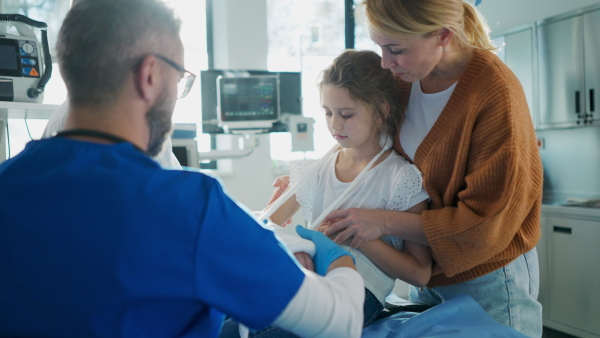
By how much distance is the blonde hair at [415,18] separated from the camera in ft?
4.33

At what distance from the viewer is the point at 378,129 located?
1.54 m

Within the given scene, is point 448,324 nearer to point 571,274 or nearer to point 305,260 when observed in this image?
point 305,260

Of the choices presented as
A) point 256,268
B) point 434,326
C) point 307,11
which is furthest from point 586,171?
point 256,268

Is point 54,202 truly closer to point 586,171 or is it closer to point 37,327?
point 37,327

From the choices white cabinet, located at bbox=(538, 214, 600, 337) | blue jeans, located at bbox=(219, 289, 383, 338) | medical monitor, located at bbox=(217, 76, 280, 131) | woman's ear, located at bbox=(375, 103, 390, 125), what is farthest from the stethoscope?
white cabinet, located at bbox=(538, 214, 600, 337)

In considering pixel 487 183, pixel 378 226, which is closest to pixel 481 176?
pixel 487 183

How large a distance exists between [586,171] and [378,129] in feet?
9.94

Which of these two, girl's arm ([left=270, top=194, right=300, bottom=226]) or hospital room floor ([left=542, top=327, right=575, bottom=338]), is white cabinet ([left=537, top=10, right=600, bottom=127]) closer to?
hospital room floor ([left=542, top=327, right=575, bottom=338])

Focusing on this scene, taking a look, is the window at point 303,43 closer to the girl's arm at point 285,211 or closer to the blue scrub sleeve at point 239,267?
the girl's arm at point 285,211

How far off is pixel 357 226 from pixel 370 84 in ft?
1.38

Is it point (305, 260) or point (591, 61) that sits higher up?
point (591, 61)

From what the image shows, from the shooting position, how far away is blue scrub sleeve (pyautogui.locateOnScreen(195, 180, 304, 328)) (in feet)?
2.44

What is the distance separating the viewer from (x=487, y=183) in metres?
1.25

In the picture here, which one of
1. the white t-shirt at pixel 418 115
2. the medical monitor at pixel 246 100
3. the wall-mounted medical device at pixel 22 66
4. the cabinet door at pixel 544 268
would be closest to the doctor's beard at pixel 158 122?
the white t-shirt at pixel 418 115
